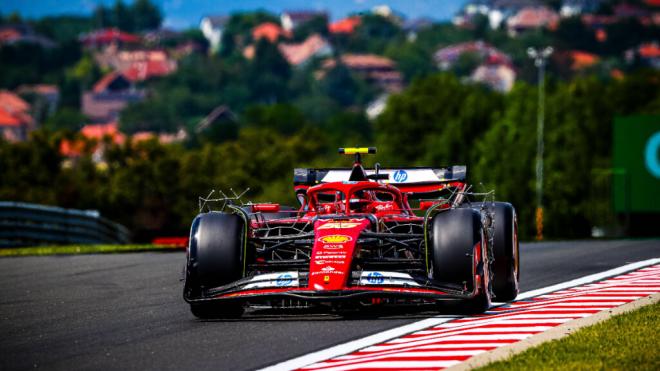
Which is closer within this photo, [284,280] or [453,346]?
[453,346]

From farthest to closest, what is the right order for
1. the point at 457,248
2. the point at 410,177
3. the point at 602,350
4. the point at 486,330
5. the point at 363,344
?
the point at 410,177 < the point at 457,248 < the point at 486,330 < the point at 363,344 < the point at 602,350

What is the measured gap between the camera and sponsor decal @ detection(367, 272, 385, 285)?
50.2ft

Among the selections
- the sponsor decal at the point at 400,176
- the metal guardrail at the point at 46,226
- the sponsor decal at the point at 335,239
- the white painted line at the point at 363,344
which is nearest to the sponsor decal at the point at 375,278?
the sponsor decal at the point at 335,239

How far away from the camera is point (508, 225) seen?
18047 millimetres

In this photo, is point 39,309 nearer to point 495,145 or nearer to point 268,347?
point 268,347

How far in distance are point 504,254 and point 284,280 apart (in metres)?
3.33

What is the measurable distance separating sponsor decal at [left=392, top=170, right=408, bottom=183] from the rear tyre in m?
4.43

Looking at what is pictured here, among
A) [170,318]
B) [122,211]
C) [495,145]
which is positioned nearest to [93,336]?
[170,318]

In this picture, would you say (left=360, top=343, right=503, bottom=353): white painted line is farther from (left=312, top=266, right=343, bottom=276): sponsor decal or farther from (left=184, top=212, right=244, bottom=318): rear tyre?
(left=184, top=212, right=244, bottom=318): rear tyre

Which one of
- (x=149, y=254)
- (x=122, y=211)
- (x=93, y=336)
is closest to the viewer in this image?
(x=93, y=336)

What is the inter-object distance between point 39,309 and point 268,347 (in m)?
4.66

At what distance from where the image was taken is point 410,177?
65.9ft

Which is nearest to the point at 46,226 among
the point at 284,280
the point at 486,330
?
the point at 284,280

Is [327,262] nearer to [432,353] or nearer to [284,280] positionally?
[284,280]
